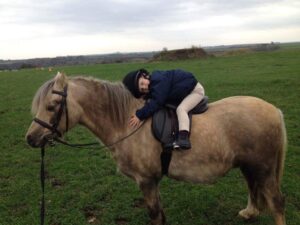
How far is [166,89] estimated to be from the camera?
4.57 m

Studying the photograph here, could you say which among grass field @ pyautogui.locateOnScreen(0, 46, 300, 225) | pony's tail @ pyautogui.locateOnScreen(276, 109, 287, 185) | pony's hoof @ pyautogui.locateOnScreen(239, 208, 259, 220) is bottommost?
grass field @ pyautogui.locateOnScreen(0, 46, 300, 225)

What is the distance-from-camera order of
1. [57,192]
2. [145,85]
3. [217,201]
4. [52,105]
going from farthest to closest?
[57,192] → [217,201] → [145,85] → [52,105]

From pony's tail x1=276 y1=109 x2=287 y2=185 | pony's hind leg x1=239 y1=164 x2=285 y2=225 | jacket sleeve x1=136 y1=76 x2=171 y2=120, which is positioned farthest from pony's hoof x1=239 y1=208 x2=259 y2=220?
jacket sleeve x1=136 y1=76 x2=171 y2=120

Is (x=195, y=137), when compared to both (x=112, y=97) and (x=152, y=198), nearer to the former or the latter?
(x=152, y=198)

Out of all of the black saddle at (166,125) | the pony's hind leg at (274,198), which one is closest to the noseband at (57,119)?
A: the black saddle at (166,125)

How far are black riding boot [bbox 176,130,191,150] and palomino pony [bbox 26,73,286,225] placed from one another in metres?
0.14

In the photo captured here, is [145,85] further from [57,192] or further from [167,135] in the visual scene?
[57,192]

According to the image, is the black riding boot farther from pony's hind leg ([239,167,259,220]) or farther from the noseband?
the noseband

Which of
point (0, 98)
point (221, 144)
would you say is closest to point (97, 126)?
point (221, 144)

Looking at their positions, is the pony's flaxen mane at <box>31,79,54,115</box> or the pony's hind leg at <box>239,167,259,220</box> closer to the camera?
the pony's flaxen mane at <box>31,79,54,115</box>

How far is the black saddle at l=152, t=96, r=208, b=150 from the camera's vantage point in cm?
452

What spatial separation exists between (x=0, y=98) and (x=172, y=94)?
17.5m

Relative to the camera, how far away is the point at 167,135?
178 inches

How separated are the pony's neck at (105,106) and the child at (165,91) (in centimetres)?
12
